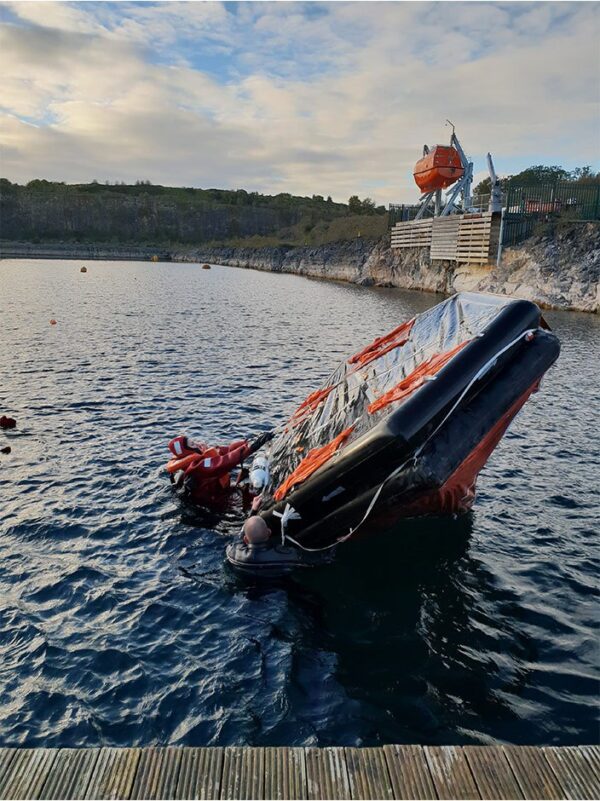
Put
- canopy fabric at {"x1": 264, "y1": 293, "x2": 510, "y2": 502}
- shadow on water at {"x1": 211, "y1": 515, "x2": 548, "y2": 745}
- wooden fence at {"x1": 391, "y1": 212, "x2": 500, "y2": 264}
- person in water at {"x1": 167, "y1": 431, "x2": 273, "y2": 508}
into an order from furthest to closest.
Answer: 1. wooden fence at {"x1": 391, "y1": 212, "x2": 500, "y2": 264}
2. person in water at {"x1": 167, "y1": 431, "x2": 273, "y2": 508}
3. canopy fabric at {"x1": 264, "y1": 293, "x2": 510, "y2": 502}
4. shadow on water at {"x1": 211, "y1": 515, "x2": 548, "y2": 745}

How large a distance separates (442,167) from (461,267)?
460 inches

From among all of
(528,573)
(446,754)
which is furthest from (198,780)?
(528,573)

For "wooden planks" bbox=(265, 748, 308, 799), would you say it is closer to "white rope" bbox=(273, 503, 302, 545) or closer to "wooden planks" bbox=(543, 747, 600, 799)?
"wooden planks" bbox=(543, 747, 600, 799)

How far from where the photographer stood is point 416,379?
866cm

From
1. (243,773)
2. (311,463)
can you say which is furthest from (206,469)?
(243,773)

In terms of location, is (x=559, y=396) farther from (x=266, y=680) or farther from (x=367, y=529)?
(x=266, y=680)

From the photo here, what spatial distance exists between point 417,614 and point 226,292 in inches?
2120

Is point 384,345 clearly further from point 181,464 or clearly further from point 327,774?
point 327,774

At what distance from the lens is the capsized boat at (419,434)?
7.98 m

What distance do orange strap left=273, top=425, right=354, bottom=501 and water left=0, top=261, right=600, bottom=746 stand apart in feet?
4.91

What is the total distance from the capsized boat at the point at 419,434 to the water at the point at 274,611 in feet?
3.55

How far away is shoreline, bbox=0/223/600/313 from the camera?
3997 centimetres

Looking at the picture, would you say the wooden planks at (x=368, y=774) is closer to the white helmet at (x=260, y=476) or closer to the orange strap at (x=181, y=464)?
the white helmet at (x=260, y=476)

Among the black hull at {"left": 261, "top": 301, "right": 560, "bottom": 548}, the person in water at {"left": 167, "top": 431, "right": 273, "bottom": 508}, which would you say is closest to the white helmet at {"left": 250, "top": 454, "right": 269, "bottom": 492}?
the person in water at {"left": 167, "top": 431, "right": 273, "bottom": 508}
